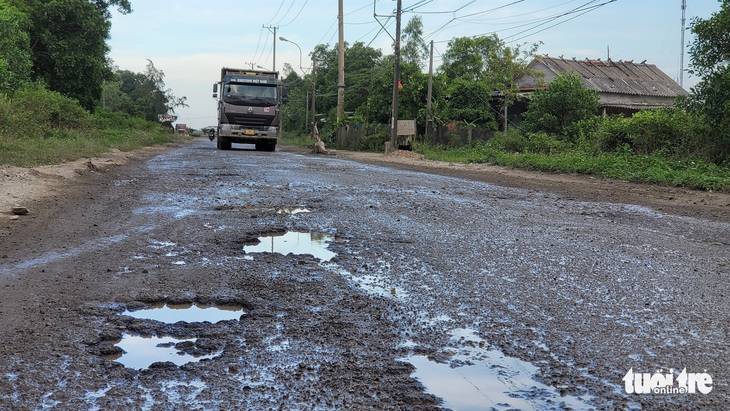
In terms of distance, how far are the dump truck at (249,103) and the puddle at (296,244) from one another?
20499mm

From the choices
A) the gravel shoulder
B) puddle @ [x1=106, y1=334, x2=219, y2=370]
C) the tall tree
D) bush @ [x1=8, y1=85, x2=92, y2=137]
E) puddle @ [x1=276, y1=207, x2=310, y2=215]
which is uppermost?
the tall tree

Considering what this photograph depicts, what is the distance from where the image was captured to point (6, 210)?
25.1 ft

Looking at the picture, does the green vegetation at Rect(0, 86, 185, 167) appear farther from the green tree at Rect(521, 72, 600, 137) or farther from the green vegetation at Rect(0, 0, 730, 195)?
the green tree at Rect(521, 72, 600, 137)

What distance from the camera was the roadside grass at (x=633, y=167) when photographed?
12509 millimetres

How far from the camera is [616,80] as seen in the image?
47.7 m

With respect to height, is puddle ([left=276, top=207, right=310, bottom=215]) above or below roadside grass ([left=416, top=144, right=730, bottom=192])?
below

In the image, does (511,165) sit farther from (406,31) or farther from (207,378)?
(406,31)

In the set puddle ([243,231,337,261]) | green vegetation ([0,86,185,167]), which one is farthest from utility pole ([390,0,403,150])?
puddle ([243,231,337,261])

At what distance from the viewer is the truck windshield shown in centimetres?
2630

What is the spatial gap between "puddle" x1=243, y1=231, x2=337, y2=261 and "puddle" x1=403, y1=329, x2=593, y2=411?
2436mm

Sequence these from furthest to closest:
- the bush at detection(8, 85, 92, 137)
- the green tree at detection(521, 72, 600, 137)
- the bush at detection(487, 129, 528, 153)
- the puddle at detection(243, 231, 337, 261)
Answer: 1. the green tree at detection(521, 72, 600, 137)
2. the bush at detection(487, 129, 528, 153)
3. the bush at detection(8, 85, 92, 137)
4. the puddle at detection(243, 231, 337, 261)

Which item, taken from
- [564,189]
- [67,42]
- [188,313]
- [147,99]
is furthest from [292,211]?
[147,99]

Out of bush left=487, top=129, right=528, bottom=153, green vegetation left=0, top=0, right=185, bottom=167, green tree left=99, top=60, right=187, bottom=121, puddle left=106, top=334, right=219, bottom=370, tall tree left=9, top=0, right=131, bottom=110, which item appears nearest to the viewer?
puddle left=106, top=334, right=219, bottom=370

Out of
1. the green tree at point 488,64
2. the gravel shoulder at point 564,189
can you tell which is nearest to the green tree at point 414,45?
the green tree at point 488,64
